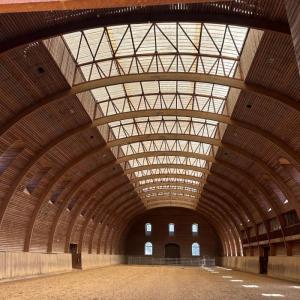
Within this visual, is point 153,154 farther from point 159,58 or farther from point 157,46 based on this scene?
point 157,46

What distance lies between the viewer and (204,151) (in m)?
43.8

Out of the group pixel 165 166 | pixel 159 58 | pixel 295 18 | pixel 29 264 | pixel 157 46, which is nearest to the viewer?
pixel 295 18

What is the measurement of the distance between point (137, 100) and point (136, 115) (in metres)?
2.09

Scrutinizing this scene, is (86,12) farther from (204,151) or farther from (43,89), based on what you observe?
(204,151)

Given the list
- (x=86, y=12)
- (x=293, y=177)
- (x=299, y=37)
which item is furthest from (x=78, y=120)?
(x=299, y=37)

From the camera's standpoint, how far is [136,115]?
31.8 meters

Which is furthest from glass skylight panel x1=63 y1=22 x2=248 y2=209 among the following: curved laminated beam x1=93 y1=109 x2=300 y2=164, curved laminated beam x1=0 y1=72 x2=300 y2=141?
curved laminated beam x1=93 y1=109 x2=300 y2=164

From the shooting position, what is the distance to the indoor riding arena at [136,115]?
18.8 metres

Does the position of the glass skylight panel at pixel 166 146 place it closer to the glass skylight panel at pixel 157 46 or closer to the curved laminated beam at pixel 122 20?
the glass skylight panel at pixel 157 46

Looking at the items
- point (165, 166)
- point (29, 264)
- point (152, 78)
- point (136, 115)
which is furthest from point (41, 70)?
point (165, 166)

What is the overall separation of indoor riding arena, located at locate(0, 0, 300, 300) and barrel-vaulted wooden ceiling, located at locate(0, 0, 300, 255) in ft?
0.28

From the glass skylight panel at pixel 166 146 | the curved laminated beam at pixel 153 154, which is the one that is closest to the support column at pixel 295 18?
the curved laminated beam at pixel 153 154

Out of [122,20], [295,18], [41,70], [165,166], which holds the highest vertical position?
[165,166]

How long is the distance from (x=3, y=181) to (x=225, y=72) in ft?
54.9
